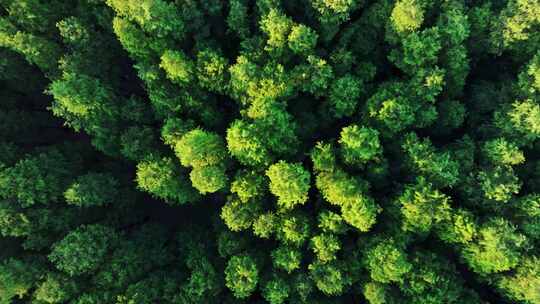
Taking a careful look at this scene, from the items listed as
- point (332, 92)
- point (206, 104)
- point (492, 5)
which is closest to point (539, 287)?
point (332, 92)

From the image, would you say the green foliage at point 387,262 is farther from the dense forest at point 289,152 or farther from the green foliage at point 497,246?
the green foliage at point 497,246

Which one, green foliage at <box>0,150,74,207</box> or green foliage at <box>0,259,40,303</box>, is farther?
green foliage at <box>0,150,74,207</box>

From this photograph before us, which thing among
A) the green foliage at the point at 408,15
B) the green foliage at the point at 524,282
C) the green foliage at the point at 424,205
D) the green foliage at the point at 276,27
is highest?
the green foliage at the point at 276,27

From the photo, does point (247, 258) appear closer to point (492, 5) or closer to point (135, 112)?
point (135, 112)

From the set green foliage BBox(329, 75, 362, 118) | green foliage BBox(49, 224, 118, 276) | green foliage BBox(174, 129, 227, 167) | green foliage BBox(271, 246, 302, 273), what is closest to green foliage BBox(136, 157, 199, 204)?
green foliage BBox(174, 129, 227, 167)

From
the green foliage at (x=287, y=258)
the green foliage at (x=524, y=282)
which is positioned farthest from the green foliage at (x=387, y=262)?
the green foliage at (x=524, y=282)

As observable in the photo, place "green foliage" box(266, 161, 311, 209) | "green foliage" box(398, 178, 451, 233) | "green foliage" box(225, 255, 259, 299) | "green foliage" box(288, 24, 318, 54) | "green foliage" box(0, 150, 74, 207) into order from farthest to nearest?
"green foliage" box(288, 24, 318, 54), "green foliage" box(0, 150, 74, 207), "green foliage" box(225, 255, 259, 299), "green foliage" box(398, 178, 451, 233), "green foliage" box(266, 161, 311, 209)

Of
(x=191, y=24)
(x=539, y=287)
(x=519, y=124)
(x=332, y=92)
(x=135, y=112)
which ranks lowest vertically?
(x=539, y=287)

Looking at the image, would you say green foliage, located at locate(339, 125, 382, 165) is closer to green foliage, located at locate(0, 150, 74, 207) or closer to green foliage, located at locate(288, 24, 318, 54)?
green foliage, located at locate(288, 24, 318, 54)

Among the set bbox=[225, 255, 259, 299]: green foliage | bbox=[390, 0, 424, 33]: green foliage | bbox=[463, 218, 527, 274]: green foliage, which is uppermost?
bbox=[390, 0, 424, 33]: green foliage
